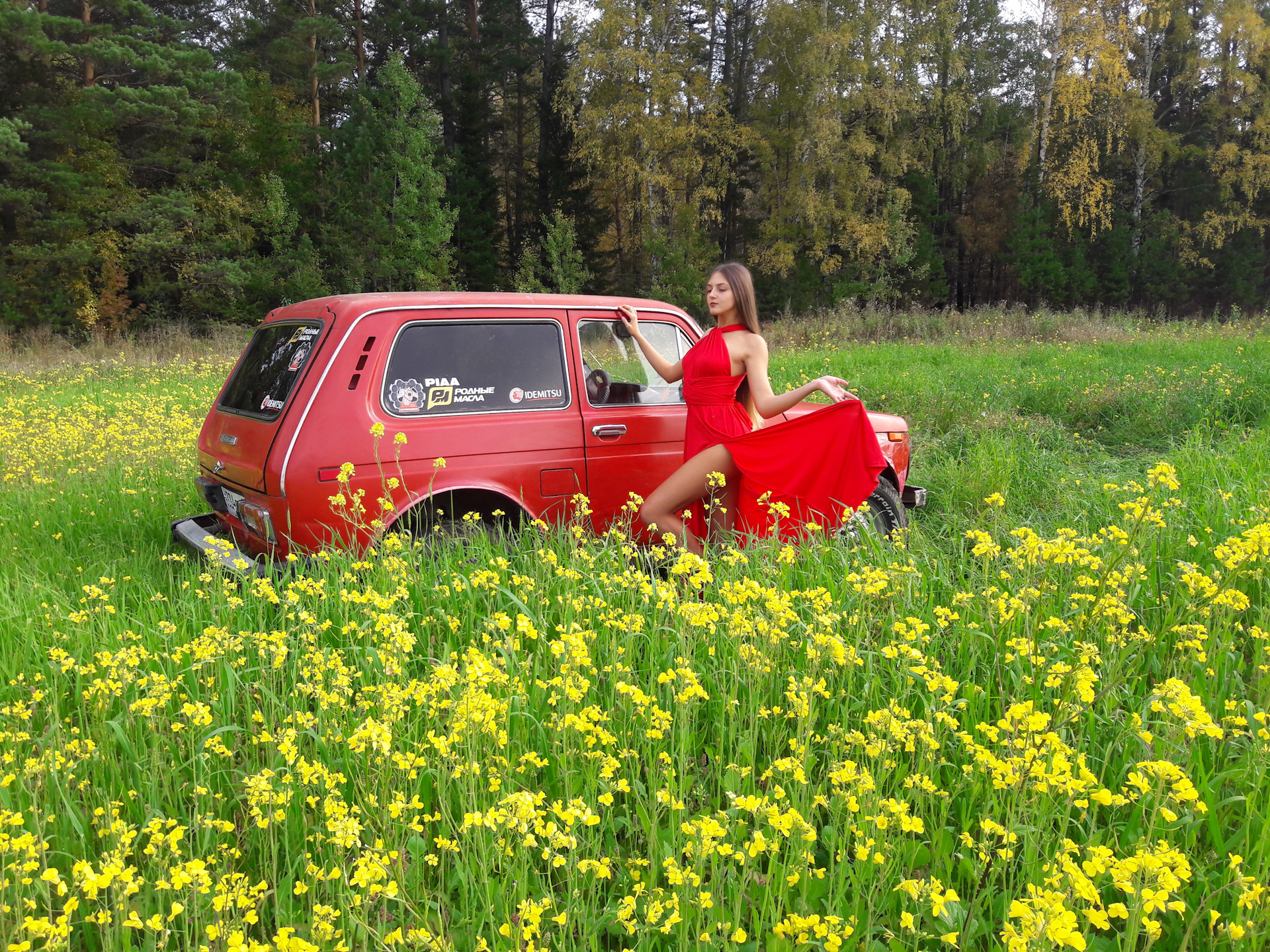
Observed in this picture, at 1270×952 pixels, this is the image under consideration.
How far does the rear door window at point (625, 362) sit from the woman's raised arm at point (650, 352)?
0.12ft

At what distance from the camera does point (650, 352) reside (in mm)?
5039

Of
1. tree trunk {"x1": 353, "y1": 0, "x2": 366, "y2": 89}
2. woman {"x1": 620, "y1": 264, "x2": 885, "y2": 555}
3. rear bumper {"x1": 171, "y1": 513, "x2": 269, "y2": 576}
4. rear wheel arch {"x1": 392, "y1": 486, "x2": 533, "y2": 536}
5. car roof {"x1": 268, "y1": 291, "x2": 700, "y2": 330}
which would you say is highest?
tree trunk {"x1": 353, "y1": 0, "x2": 366, "y2": 89}

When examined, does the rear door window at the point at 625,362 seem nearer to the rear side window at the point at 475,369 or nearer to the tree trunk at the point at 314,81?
the rear side window at the point at 475,369

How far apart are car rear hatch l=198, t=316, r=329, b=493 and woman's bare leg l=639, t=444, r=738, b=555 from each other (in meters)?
1.98

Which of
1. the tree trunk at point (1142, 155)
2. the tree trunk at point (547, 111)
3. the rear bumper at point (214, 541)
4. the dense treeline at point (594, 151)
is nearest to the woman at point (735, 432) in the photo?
the rear bumper at point (214, 541)

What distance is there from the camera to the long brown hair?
15.9 ft

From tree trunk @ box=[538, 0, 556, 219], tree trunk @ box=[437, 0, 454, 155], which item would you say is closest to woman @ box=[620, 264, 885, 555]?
tree trunk @ box=[538, 0, 556, 219]

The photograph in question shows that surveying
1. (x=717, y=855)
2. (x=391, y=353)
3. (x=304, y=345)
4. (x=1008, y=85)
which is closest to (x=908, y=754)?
(x=717, y=855)

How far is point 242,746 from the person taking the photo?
2.58 metres

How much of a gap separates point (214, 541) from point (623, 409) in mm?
Answer: 2349

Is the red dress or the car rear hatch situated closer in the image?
the car rear hatch

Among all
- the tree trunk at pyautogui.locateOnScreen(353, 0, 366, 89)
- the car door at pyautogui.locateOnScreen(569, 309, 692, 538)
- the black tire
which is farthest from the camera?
the tree trunk at pyautogui.locateOnScreen(353, 0, 366, 89)

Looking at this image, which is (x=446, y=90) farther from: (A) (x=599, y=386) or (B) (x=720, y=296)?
(A) (x=599, y=386)

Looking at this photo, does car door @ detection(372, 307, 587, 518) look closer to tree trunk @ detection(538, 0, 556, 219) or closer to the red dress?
the red dress
